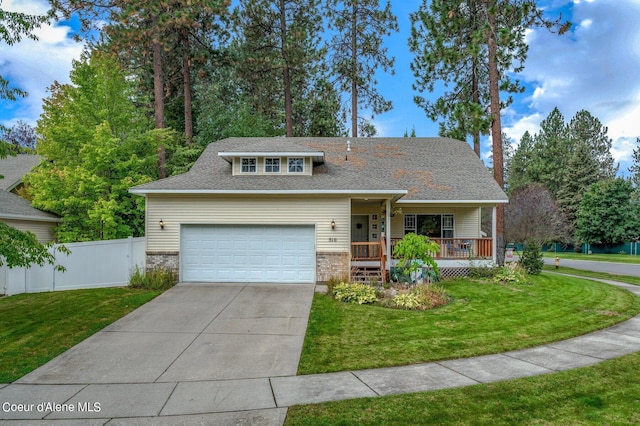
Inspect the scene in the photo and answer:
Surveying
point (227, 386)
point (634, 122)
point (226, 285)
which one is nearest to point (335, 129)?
point (226, 285)

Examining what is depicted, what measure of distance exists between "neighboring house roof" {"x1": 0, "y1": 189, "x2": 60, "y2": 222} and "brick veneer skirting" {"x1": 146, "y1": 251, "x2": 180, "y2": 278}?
501 cm

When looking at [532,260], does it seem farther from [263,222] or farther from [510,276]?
[263,222]

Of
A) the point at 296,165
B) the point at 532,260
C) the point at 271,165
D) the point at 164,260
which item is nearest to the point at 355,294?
the point at 296,165

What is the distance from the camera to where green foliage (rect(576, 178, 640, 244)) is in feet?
116

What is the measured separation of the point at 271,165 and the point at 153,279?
5834mm

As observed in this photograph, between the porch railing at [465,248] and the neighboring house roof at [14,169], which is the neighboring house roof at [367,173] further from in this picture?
the neighboring house roof at [14,169]

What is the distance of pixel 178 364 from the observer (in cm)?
636

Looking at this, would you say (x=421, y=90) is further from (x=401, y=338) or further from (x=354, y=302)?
(x=401, y=338)

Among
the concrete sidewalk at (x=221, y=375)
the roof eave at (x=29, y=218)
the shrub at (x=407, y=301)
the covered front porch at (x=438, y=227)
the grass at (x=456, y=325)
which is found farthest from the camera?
the covered front porch at (x=438, y=227)

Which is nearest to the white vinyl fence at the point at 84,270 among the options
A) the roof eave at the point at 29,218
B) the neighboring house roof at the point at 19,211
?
the roof eave at the point at 29,218

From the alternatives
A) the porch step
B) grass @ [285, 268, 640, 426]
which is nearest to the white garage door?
the porch step

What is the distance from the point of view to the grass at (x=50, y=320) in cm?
664

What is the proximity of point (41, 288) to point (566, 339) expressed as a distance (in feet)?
48.0

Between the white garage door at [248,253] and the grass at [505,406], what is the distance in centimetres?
837
